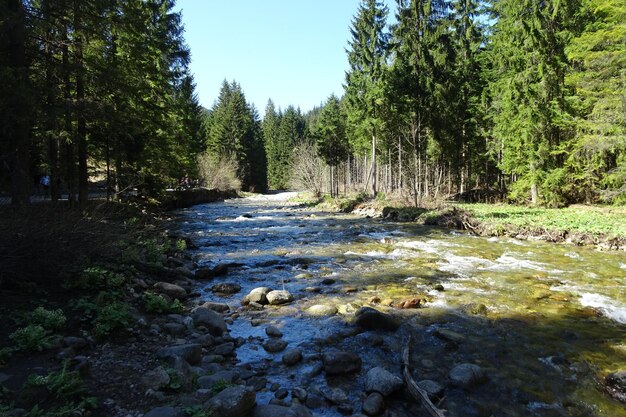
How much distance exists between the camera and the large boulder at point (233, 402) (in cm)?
376

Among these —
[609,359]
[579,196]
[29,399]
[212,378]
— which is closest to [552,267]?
[609,359]

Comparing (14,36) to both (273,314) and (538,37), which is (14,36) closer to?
(273,314)

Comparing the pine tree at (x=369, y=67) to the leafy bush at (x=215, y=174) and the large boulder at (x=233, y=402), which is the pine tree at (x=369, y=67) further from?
the large boulder at (x=233, y=402)

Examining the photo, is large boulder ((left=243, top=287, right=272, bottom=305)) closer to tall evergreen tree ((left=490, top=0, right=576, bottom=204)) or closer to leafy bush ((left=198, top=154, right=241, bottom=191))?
tall evergreen tree ((left=490, top=0, right=576, bottom=204))

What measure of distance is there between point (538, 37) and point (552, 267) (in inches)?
699

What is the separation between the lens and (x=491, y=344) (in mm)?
6234

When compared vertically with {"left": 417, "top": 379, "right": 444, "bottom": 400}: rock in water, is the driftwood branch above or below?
above

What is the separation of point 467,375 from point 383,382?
48.5 inches

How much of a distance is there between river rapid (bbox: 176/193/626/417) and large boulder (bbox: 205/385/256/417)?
1.87 feet

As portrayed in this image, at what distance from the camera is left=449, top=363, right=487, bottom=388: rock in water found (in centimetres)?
502

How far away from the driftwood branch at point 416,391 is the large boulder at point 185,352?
291 centimetres

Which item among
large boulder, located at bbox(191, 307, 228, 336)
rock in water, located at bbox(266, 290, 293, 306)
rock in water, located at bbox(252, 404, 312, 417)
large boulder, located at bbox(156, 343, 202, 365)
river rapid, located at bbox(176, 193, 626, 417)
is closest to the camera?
rock in water, located at bbox(252, 404, 312, 417)

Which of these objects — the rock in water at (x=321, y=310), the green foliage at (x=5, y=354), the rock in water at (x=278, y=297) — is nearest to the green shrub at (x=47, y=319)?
the green foliage at (x=5, y=354)

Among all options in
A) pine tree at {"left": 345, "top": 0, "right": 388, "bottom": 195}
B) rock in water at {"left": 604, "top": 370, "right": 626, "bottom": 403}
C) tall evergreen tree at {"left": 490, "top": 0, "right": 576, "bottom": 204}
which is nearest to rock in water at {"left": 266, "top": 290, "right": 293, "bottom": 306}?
rock in water at {"left": 604, "top": 370, "right": 626, "bottom": 403}
